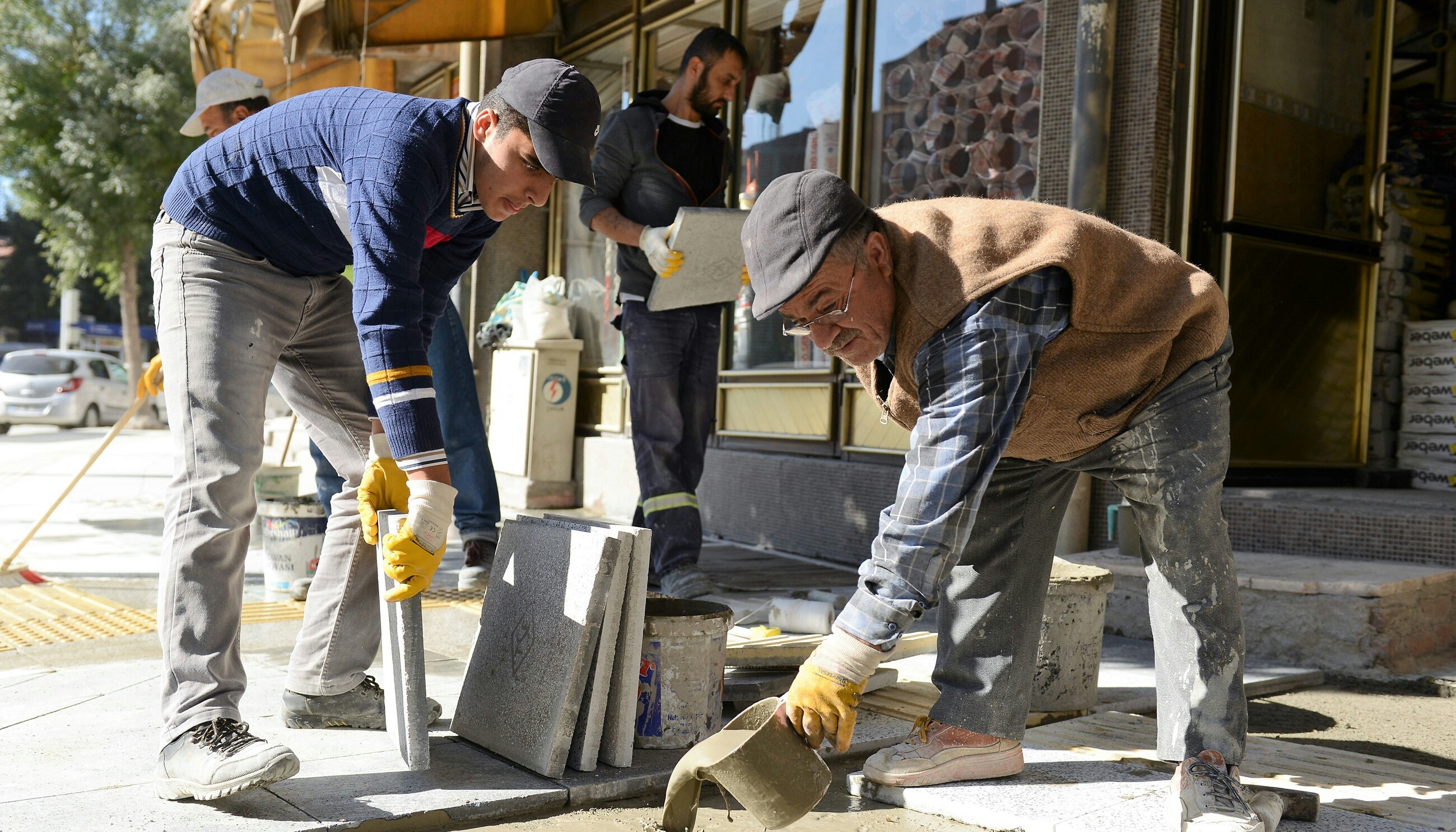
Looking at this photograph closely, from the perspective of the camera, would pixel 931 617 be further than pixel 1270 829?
Yes

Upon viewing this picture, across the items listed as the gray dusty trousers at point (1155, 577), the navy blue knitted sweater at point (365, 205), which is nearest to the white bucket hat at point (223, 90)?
the navy blue knitted sweater at point (365, 205)

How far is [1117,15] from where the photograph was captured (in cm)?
464

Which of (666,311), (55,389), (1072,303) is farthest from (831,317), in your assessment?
(55,389)

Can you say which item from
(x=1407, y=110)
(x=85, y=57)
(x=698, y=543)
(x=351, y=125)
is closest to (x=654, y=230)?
(x=698, y=543)

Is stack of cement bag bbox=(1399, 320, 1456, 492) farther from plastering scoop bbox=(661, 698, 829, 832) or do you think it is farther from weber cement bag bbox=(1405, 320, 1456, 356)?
plastering scoop bbox=(661, 698, 829, 832)

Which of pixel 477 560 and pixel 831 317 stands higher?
pixel 831 317

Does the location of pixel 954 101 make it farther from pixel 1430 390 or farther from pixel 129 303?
pixel 129 303

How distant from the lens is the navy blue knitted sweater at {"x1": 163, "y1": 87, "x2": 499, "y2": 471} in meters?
2.28

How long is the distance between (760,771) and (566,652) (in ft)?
2.20

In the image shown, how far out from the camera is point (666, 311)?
429cm

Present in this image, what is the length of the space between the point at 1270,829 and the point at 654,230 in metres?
2.76

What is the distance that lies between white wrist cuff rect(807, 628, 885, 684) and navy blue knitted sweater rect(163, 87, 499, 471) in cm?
91

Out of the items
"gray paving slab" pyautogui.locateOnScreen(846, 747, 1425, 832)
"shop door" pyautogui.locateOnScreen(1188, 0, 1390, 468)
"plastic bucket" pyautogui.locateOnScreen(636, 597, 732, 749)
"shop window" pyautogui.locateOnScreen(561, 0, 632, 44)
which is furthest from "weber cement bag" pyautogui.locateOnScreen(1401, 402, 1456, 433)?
"shop window" pyautogui.locateOnScreen(561, 0, 632, 44)

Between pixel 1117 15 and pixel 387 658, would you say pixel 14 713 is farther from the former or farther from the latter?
pixel 1117 15
